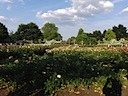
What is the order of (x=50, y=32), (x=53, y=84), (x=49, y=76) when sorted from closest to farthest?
(x=53, y=84), (x=49, y=76), (x=50, y=32)

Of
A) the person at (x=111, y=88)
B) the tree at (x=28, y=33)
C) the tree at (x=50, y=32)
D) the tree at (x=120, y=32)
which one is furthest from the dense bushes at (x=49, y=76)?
the tree at (x=120, y=32)

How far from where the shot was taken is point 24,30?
8869 cm

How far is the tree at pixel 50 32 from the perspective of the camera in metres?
81.5

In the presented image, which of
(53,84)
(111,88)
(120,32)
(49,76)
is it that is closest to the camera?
(111,88)

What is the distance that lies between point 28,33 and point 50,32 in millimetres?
5868

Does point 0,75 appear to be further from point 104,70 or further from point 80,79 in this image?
point 104,70

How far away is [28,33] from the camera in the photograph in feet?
281

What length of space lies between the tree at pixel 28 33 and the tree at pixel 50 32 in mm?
2096

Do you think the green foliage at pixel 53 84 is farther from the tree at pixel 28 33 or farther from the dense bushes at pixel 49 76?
the tree at pixel 28 33

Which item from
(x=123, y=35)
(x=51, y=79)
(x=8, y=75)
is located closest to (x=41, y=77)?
(x=51, y=79)

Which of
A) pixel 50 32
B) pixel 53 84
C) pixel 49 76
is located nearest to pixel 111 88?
pixel 53 84

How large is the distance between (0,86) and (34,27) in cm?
8217

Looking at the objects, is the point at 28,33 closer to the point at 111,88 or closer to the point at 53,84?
the point at 53,84

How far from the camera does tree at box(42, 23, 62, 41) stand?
81500mm
